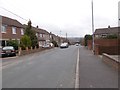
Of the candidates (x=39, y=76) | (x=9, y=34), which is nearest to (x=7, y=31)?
(x=9, y=34)

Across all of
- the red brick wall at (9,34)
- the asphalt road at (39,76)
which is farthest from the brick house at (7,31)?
the asphalt road at (39,76)

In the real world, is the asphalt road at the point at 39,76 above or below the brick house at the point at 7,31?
below

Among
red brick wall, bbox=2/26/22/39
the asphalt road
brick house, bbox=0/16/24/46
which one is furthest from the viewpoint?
red brick wall, bbox=2/26/22/39

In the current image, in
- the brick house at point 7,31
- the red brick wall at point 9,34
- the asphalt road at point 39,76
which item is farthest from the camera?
the red brick wall at point 9,34

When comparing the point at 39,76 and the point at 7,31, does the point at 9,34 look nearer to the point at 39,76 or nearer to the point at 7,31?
the point at 7,31

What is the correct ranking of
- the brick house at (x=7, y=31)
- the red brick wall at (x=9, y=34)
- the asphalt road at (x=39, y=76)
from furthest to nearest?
the red brick wall at (x=9, y=34)
the brick house at (x=7, y=31)
the asphalt road at (x=39, y=76)

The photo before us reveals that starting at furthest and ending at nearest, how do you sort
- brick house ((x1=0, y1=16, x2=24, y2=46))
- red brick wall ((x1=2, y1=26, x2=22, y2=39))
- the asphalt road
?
red brick wall ((x1=2, y1=26, x2=22, y2=39)) < brick house ((x1=0, y1=16, x2=24, y2=46)) < the asphalt road

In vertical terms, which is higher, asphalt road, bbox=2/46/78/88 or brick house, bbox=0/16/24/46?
brick house, bbox=0/16/24/46

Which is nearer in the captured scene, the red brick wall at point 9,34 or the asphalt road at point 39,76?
the asphalt road at point 39,76

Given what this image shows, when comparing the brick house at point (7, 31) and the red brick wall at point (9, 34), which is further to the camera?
the red brick wall at point (9, 34)

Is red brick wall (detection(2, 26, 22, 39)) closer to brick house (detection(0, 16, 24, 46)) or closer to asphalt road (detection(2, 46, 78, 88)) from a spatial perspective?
brick house (detection(0, 16, 24, 46))

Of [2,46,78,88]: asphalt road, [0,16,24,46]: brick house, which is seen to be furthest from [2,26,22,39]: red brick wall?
[2,46,78,88]: asphalt road

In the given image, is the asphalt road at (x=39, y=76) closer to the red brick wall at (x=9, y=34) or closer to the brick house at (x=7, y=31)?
the brick house at (x=7, y=31)

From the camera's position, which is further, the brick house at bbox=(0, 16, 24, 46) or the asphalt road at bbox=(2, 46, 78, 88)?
the brick house at bbox=(0, 16, 24, 46)
